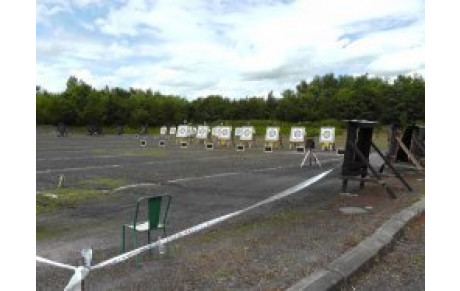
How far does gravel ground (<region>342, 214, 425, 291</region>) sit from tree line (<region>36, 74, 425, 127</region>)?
5106cm

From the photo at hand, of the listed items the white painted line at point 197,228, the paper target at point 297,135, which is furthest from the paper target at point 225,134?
the white painted line at point 197,228

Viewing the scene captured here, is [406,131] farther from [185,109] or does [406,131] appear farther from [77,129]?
[185,109]

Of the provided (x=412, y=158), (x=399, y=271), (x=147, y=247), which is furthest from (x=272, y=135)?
(x=147, y=247)

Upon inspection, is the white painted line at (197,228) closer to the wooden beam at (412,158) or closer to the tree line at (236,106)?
the wooden beam at (412,158)

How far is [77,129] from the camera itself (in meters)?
61.1

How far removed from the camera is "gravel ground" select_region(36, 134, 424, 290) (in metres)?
4.83

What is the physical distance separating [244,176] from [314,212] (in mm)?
5685

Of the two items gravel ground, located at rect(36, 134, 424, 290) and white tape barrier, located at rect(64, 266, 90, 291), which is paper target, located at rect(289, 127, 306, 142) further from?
white tape barrier, located at rect(64, 266, 90, 291)

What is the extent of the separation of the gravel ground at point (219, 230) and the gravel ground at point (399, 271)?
43 centimetres

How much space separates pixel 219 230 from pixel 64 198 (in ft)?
12.8

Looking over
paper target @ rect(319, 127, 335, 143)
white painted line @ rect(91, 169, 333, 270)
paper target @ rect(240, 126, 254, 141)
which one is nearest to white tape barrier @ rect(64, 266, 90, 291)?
white painted line @ rect(91, 169, 333, 270)

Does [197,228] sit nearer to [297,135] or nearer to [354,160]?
[354,160]

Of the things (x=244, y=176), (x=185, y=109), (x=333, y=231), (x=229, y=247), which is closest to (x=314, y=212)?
(x=333, y=231)

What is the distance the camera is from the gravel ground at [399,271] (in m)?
4.91
